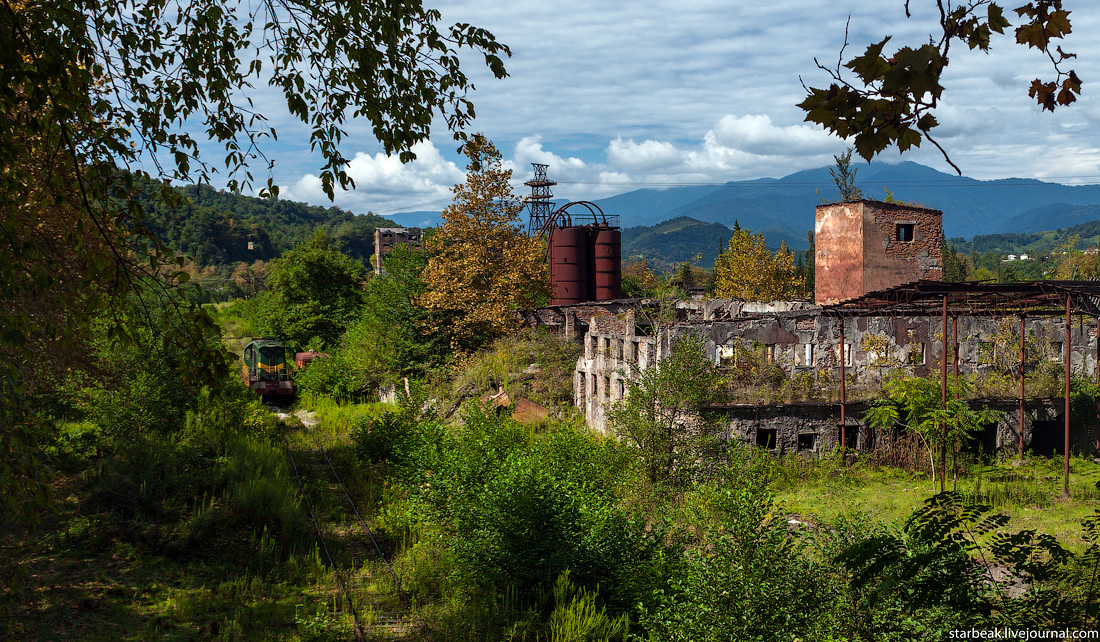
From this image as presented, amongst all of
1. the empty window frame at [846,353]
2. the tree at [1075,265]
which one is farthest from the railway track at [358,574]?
the tree at [1075,265]

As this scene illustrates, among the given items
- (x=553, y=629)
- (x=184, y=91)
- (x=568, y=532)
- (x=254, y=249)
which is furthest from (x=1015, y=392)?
(x=254, y=249)

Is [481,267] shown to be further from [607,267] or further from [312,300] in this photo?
[312,300]

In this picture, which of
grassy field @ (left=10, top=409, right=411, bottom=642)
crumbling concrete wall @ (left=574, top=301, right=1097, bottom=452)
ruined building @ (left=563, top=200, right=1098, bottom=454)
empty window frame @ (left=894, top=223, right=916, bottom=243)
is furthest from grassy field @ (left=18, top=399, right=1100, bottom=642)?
empty window frame @ (left=894, top=223, right=916, bottom=243)

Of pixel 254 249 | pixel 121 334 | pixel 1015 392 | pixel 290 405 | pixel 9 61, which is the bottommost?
pixel 290 405

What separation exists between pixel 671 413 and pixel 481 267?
44.6 feet

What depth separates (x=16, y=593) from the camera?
4.14 m

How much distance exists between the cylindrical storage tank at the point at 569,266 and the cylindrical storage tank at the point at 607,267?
664 mm

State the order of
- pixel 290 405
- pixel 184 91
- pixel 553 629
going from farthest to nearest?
pixel 290 405 → pixel 553 629 → pixel 184 91

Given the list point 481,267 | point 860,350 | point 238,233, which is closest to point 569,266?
point 481,267

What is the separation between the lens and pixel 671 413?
14.3 m

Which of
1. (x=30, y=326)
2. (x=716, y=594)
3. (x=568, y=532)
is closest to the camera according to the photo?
(x=30, y=326)

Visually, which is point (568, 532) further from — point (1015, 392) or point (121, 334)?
point (1015, 392)

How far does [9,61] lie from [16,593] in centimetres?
315

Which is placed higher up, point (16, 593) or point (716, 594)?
point (16, 593)
